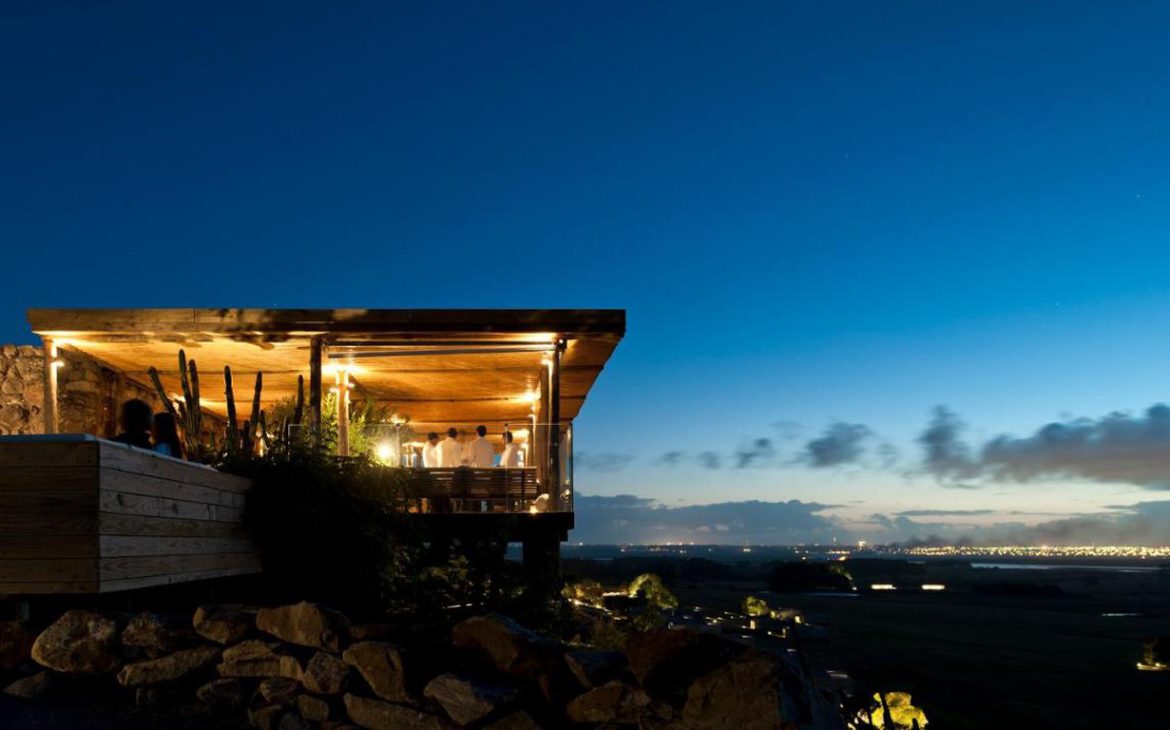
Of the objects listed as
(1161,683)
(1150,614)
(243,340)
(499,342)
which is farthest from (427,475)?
(1150,614)

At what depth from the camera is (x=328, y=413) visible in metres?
14.8

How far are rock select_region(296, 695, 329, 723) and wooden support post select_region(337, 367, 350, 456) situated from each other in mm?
6477

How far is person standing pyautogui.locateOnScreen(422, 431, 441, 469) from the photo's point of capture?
599 inches

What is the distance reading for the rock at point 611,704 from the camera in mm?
5848

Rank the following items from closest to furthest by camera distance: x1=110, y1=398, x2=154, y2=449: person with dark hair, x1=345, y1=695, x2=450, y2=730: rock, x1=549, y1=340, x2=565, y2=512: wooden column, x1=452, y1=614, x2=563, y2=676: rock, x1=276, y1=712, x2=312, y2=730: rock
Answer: x1=345, y1=695, x2=450, y2=730: rock, x1=452, y1=614, x2=563, y2=676: rock, x1=276, y1=712, x2=312, y2=730: rock, x1=110, y1=398, x2=154, y2=449: person with dark hair, x1=549, y1=340, x2=565, y2=512: wooden column

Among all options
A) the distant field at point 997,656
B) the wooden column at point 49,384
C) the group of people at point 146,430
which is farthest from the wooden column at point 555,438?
the distant field at point 997,656

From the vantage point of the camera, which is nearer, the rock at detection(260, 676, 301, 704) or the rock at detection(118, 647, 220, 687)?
the rock at detection(260, 676, 301, 704)

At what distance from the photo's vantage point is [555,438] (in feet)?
44.2

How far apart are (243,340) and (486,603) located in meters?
6.47

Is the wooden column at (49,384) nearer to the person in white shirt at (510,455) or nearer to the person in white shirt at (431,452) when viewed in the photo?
the person in white shirt at (431,452)

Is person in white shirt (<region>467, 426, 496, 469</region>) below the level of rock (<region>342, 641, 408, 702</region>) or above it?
above

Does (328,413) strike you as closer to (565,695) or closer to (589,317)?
(589,317)

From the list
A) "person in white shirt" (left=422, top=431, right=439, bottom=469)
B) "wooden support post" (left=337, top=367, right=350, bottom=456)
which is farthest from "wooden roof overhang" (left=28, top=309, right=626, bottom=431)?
"person in white shirt" (left=422, top=431, right=439, bottom=469)

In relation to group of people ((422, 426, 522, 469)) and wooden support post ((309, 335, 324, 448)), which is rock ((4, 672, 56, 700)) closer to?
wooden support post ((309, 335, 324, 448))
